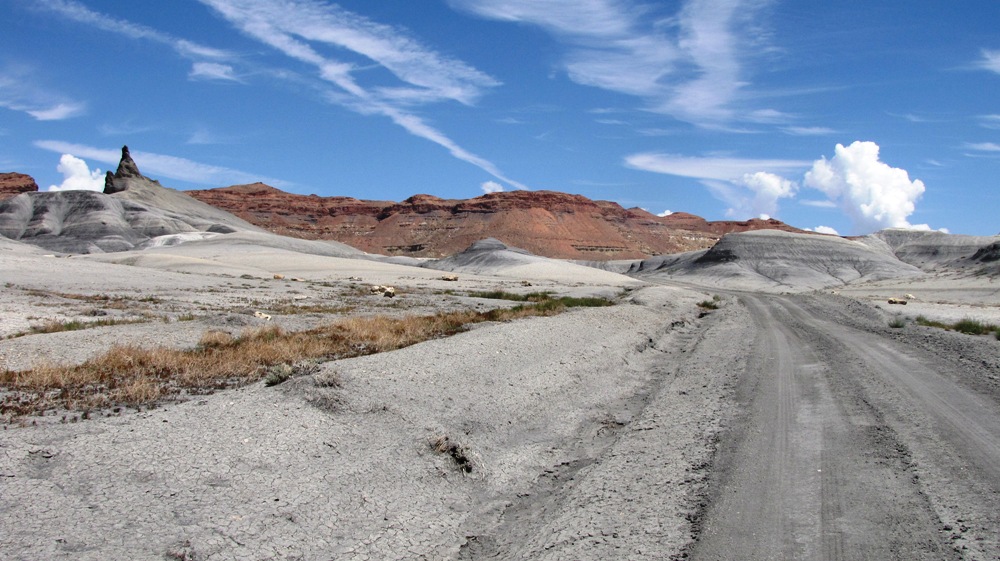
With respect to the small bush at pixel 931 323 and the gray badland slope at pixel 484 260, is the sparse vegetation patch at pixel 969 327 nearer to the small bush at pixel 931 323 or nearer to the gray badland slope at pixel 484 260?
the small bush at pixel 931 323

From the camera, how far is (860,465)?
7617 mm

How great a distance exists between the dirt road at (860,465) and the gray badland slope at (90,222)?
439ft

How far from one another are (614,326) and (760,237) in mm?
100202

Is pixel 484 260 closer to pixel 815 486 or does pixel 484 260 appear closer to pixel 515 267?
pixel 515 267

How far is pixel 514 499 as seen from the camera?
296 inches

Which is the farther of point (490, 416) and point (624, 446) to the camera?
point (490, 416)

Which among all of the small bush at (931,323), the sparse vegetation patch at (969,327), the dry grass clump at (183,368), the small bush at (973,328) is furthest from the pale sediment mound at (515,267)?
the dry grass clump at (183,368)

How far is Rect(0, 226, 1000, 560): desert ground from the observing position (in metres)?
5.79

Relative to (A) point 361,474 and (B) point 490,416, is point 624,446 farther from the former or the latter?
(A) point 361,474

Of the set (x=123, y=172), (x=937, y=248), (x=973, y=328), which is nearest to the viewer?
(x=973, y=328)

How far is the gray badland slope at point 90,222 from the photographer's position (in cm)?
12712

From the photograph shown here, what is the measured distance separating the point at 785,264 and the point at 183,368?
102 m

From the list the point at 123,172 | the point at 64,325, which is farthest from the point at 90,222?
the point at 64,325

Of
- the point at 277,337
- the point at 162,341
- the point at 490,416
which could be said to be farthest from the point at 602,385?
the point at 162,341
